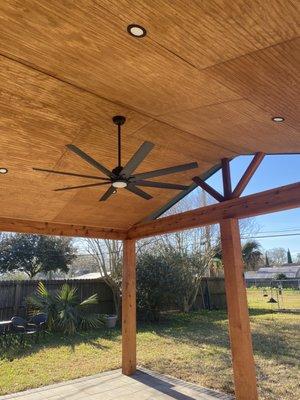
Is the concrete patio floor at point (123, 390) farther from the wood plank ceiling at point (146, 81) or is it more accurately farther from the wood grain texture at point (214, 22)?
the wood grain texture at point (214, 22)

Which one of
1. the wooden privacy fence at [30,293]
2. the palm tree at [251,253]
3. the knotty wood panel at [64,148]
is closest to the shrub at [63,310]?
the wooden privacy fence at [30,293]

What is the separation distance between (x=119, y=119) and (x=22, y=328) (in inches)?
234

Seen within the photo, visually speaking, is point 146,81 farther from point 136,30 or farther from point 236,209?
point 236,209

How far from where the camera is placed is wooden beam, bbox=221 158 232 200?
431 centimetres

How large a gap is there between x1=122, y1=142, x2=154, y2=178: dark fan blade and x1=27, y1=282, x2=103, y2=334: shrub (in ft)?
22.0

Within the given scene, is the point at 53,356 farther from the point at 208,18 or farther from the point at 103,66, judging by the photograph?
the point at 208,18

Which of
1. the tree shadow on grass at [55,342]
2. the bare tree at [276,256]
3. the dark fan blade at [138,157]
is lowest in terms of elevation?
the tree shadow on grass at [55,342]

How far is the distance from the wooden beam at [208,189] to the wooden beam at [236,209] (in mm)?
114

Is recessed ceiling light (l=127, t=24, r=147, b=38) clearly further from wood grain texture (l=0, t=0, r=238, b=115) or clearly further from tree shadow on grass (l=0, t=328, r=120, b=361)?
tree shadow on grass (l=0, t=328, r=120, b=361)

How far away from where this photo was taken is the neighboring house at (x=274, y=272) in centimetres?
2655

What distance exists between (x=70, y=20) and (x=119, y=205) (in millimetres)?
3763

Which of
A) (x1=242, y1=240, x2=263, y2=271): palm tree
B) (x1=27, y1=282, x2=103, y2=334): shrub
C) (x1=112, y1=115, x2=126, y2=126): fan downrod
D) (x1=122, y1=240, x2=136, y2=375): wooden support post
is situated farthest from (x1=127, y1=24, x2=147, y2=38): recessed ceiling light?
(x1=242, y1=240, x2=263, y2=271): palm tree

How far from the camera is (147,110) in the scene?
10.0 ft

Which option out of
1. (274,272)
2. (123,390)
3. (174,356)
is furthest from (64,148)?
(274,272)
